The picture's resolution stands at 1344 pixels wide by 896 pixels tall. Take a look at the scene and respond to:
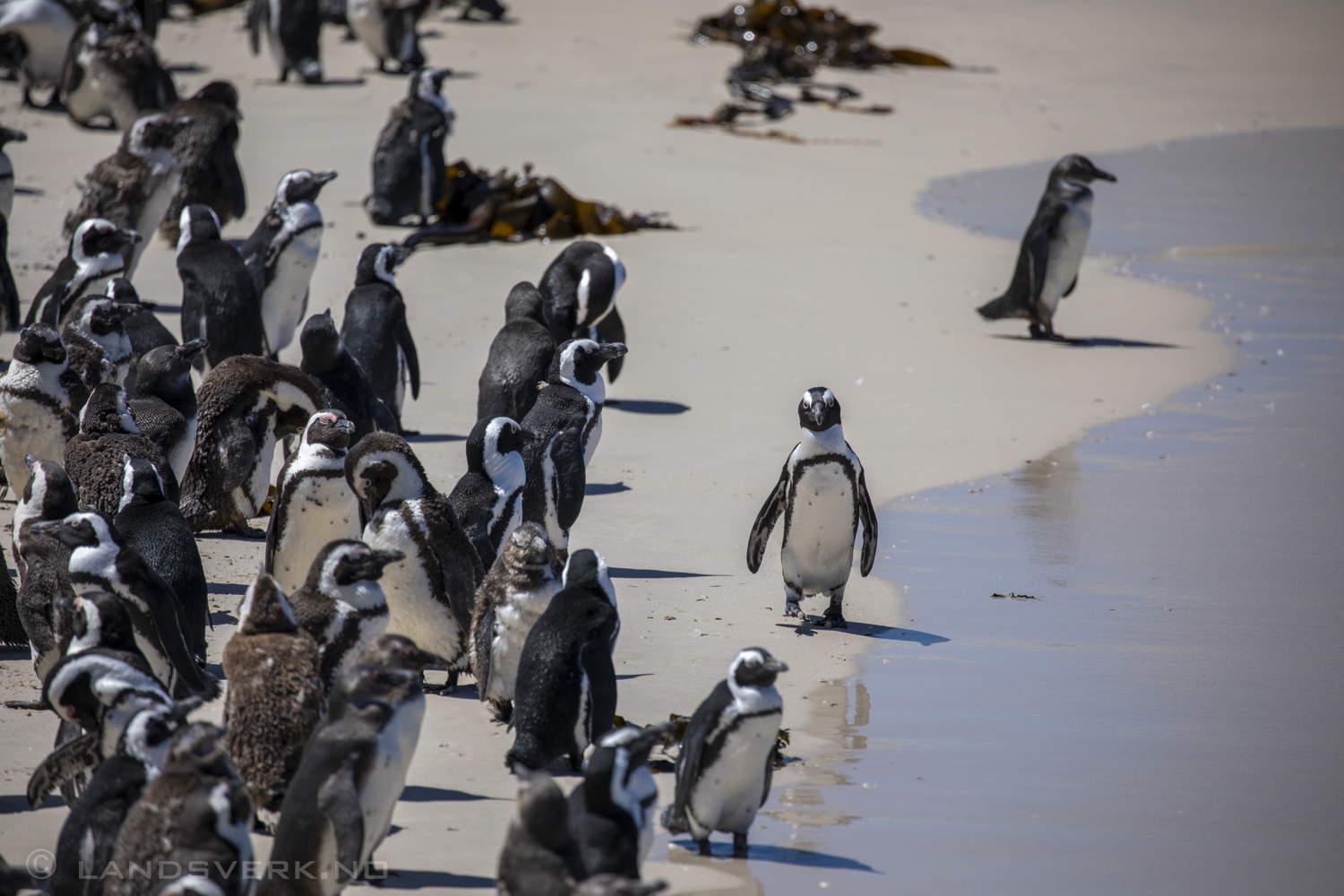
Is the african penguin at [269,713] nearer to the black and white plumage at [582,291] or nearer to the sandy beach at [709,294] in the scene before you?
the sandy beach at [709,294]

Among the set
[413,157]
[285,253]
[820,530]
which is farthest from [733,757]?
[413,157]

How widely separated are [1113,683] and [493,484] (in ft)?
7.45

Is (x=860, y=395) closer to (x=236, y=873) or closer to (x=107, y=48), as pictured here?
(x=236, y=873)

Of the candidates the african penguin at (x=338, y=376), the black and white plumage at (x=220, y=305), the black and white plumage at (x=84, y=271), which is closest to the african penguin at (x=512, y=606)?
the african penguin at (x=338, y=376)

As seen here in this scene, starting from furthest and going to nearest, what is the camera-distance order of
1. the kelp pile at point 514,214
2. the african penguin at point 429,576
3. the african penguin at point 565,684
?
1. the kelp pile at point 514,214
2. the african penguin at point 429,576
3. the african penguin at point 565,684

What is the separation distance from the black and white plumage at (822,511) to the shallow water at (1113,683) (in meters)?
0.24

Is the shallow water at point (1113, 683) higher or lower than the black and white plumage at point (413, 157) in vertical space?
lower

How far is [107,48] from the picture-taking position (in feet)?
47.4

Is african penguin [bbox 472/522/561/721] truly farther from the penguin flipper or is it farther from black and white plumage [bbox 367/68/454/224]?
black and white plumage [bbox 367/68/454/224]

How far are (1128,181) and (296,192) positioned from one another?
35.4 feet

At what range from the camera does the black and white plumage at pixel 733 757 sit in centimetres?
374

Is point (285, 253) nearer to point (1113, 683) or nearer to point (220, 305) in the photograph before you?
point (220, 305)

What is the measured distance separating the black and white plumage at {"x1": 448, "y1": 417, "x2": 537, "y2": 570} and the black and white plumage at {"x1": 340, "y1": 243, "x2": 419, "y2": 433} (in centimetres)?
196

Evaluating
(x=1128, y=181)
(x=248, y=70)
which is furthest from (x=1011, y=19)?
(x=248, y=70)
